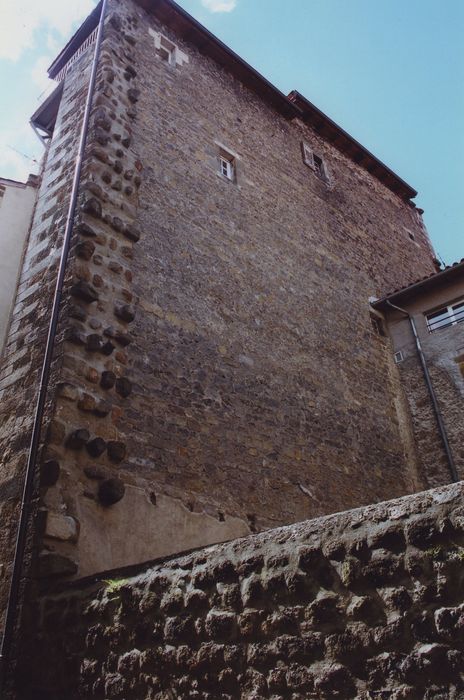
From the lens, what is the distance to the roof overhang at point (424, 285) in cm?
972

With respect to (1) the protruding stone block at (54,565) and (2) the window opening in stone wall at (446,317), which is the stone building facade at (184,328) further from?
(2) the window opening in stone wall at (446,317)

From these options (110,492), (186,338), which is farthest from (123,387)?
(186,338)

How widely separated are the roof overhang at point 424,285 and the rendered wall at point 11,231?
6187 mm

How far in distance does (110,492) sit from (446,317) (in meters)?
7.42

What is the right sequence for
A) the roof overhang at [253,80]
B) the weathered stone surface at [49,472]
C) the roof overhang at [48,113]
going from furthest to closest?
the roof overhang at [253,80] → the roof overhang at [48,113] → the weathered stone surface at [49,472]

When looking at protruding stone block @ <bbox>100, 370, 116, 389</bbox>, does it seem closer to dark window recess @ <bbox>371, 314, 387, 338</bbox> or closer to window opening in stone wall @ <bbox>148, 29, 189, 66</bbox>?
window opening in stone wall @ <bbox>148, 29, 189, 66</bbox>

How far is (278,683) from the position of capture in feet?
8.35

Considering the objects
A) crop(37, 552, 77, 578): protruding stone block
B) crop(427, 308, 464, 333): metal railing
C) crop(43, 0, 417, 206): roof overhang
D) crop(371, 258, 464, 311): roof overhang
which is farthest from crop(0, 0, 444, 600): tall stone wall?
crop(427, 308, 464, 333): metal railing

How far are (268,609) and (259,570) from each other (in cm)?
19

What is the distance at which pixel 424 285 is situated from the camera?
10.0 metres

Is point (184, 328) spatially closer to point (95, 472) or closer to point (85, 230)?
point (85, 230)

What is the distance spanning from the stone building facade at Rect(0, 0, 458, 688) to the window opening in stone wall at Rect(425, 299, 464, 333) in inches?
36.7

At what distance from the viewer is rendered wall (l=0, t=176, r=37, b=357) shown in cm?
632

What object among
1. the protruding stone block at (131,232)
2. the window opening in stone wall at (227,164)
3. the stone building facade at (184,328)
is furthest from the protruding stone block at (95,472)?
the window opening in stone wall at (227,164)
